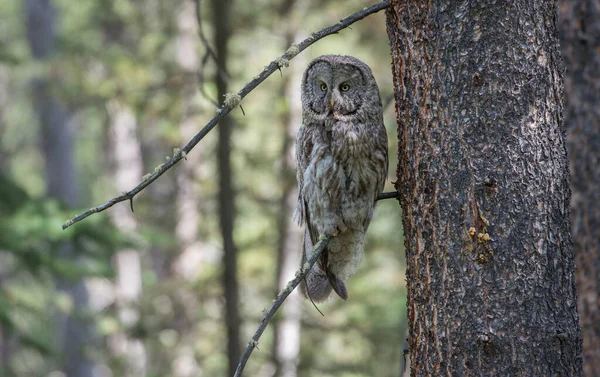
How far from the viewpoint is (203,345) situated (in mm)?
11023

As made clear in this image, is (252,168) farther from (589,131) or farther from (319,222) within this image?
(319,222)

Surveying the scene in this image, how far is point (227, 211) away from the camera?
713 centimetres

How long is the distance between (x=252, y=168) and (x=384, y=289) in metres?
3.92

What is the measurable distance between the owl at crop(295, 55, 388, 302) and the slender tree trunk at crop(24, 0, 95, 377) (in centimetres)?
1418

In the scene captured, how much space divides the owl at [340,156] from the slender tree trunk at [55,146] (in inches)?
558

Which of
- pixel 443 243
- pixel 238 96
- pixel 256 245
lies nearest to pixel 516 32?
pixel 443 243

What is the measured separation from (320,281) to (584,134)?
7.12ft

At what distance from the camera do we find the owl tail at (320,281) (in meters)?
3.43

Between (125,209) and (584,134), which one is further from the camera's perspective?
(125,209)

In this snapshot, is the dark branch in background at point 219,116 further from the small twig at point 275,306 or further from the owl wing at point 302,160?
the owl wing at point 302,160

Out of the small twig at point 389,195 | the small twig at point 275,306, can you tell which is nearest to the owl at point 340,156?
the small twig at point 389,195

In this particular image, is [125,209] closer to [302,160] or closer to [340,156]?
[302,160]

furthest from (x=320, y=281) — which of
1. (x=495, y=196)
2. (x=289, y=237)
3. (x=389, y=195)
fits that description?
(x=289, y=237)

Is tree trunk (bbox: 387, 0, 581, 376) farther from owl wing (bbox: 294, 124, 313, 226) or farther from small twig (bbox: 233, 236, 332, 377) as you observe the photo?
owl wing (bbox: 294, 124, 313, 226)
